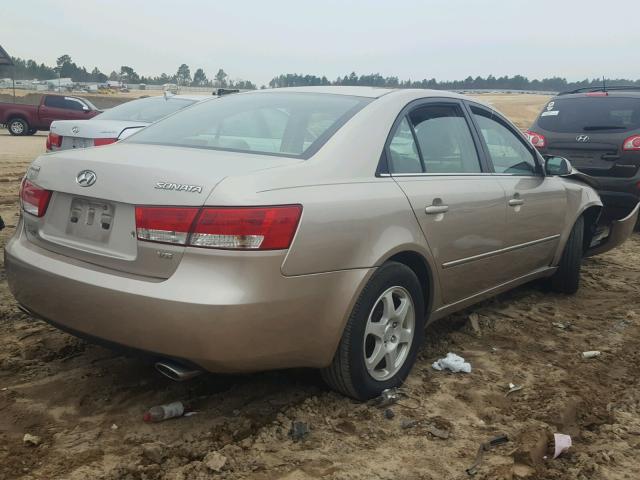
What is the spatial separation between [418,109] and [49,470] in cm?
266

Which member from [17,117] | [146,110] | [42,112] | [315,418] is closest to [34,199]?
[315,418]

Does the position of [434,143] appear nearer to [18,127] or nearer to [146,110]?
[146,110]

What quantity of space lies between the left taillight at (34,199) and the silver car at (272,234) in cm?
1

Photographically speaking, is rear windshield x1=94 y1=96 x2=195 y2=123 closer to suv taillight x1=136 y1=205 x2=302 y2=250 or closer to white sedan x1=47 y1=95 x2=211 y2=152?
white sedan x1=47 y1=95 x2=211 y2=152

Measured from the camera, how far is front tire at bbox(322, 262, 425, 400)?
3102mm

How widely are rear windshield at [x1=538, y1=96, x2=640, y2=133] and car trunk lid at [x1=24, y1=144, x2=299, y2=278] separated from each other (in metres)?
6.00

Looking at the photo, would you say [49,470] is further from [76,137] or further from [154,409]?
[76,137]

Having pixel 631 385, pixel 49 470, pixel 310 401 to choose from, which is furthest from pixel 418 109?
pixel 49 470

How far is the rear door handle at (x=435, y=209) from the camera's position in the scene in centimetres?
349

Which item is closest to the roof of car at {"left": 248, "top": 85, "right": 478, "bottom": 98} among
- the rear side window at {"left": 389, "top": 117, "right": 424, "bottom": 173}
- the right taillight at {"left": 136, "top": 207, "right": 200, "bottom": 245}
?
the rear side window at {"left": 389, "top": 117, "right": 424, "bottom": 173}

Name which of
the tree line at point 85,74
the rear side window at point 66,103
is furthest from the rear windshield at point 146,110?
the tree line at point 85,74

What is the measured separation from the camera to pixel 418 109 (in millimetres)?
3816

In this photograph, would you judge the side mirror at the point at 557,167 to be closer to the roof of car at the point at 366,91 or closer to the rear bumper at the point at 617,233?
the roof of car at the point at 366,91

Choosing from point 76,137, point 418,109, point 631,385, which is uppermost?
point 418,109
